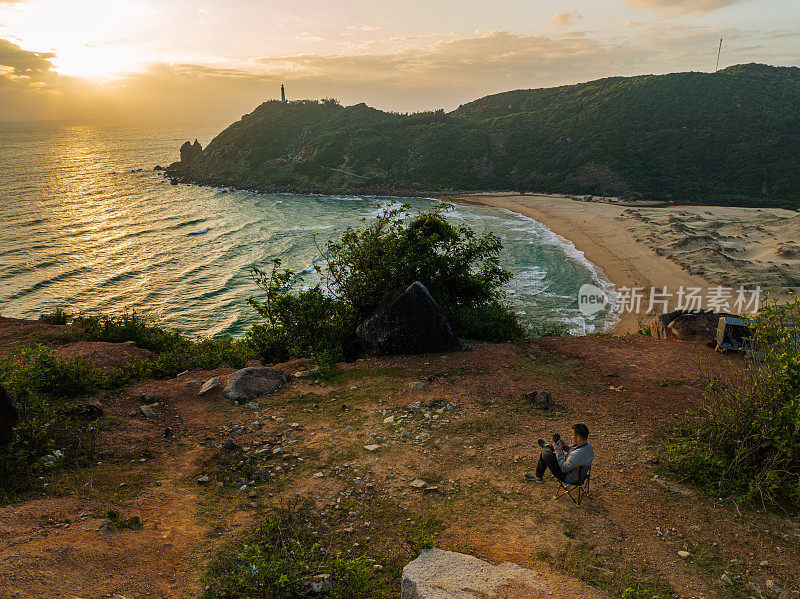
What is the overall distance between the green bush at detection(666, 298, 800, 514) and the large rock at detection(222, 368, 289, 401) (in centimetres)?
941

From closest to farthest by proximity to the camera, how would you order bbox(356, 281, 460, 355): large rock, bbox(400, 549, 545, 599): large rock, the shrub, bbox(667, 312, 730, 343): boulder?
bbox(400, 549, 545, 599): large rock
bbox(356, 281, 460, 355): large rock
the shrub
bbox(667, 312, 730, 343): boulder

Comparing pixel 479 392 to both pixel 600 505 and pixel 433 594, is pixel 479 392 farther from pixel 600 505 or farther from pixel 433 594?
pixel 433 594

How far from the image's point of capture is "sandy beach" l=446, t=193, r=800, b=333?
104 feet

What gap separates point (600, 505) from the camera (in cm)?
705

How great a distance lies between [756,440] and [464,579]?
212 inches

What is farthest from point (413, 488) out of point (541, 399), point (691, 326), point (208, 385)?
point (691, 326)

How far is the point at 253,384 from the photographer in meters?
12.0

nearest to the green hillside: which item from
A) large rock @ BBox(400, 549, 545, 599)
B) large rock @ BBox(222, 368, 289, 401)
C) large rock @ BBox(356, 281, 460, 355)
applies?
large rock @ BBox(356, 281, 460, 355)

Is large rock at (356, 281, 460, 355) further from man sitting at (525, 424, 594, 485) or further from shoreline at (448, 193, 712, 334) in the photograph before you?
shoreline at (448, 193, 712, 334)

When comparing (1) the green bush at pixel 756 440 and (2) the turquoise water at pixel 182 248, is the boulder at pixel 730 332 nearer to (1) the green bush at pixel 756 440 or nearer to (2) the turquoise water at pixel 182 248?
(1) the green bush at pixel 756 440

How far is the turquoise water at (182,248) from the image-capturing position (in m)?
32.0

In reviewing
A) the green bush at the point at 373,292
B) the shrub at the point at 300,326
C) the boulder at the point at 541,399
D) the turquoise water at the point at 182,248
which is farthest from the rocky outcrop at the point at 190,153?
the boulder at the point at 541,399

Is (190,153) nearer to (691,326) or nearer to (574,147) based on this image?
(574,147)

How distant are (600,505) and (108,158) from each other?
5662 inches
